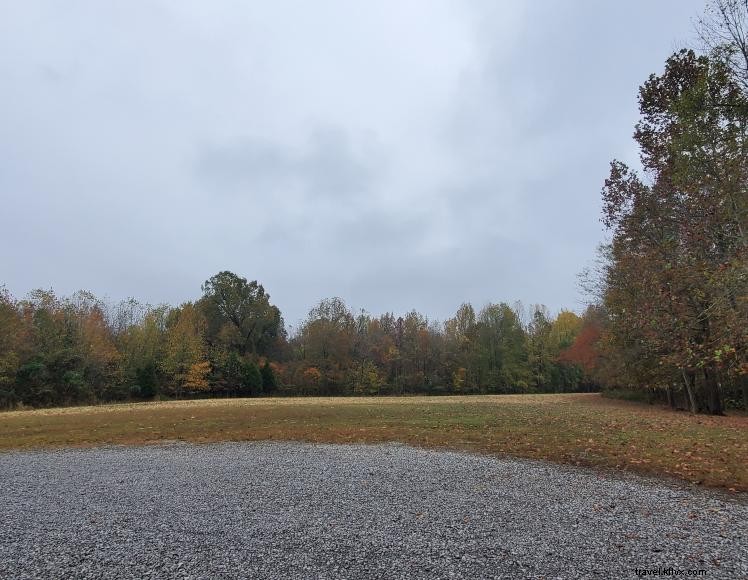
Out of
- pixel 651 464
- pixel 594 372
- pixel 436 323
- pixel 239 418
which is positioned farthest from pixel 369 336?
pixel 651 464

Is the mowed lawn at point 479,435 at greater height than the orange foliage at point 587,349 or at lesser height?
lesser

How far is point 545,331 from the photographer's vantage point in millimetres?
69688

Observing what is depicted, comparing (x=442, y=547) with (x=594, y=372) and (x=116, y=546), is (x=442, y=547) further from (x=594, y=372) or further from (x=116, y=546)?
(x=594, y=372)

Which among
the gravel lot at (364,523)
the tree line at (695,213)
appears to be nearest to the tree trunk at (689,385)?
the tree line at (695,213)

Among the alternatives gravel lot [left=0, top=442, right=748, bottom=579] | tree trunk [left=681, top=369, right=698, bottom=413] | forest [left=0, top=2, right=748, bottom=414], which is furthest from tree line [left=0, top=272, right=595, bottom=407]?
gravel lot [left=0, top=442, right=748, bottom=579]

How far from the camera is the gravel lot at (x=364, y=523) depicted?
15.0 feet

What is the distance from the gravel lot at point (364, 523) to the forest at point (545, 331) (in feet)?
12.4

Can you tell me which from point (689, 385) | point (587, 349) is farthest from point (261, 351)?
point (689, 385)

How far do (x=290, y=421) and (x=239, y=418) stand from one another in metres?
2.82

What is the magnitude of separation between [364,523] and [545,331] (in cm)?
6922

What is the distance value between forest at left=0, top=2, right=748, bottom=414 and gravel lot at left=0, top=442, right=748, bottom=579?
378cm

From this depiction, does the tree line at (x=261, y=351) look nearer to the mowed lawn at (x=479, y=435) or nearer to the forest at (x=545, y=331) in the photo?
the forest at (x=545, y=331)

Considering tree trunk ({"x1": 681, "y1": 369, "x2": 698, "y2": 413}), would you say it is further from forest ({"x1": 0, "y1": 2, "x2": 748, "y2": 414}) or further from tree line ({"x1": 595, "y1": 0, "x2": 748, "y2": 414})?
tree line ({"x1": 595, "y1": 0, "x2": 748, "y2": 414})

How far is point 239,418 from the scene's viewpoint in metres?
19.9
